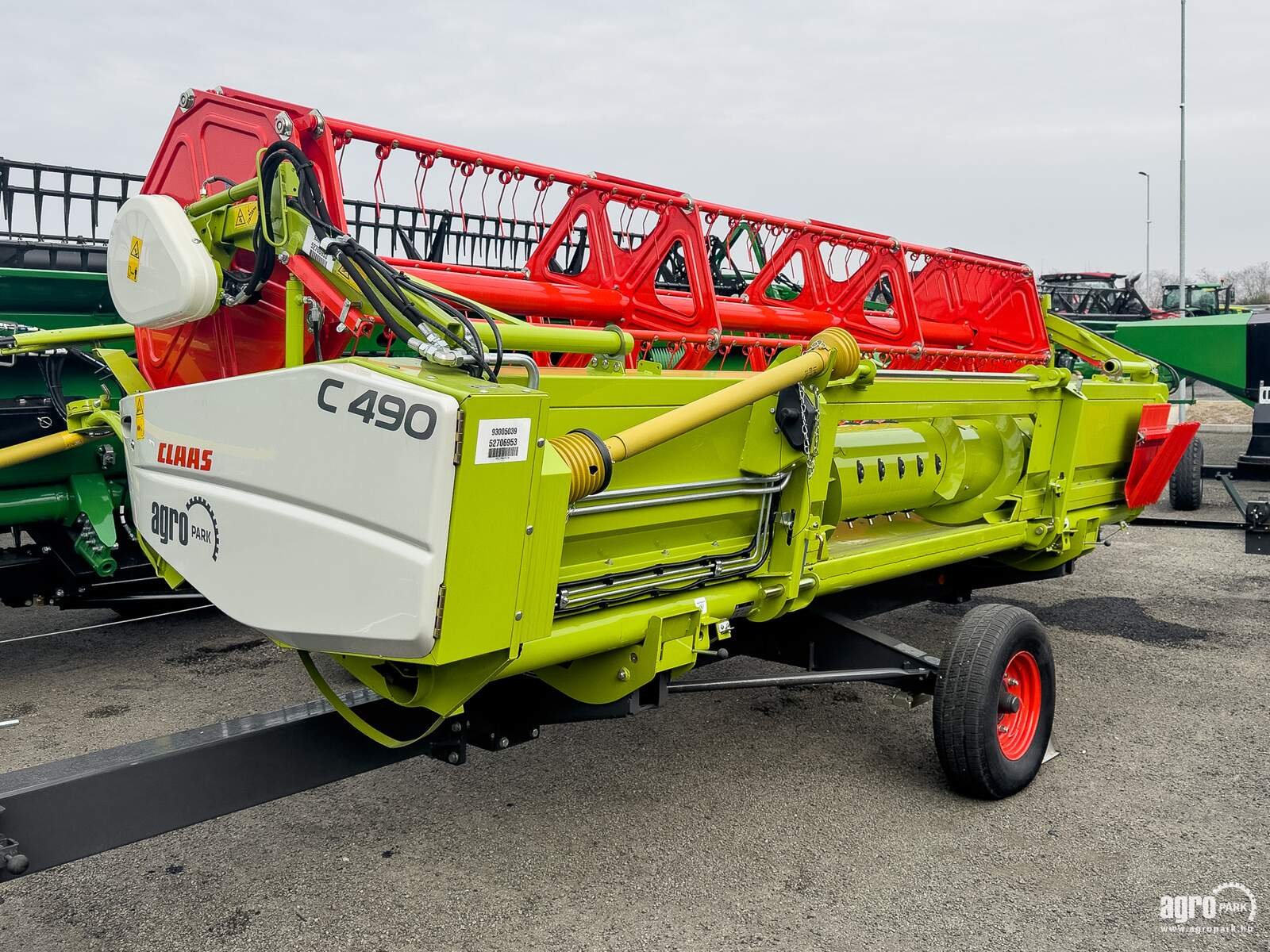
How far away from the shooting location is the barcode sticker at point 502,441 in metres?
2.11

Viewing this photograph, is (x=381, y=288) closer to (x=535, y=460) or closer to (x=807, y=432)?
(x=535, y=460)

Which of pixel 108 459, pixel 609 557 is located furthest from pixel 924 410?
pixel 108 459

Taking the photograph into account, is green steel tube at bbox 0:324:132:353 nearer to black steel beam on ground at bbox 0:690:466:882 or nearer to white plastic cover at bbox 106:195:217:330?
white plastic cover at bbox 106:195:217:330

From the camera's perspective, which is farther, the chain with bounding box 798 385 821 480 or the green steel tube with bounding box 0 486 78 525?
the green steel tube with bounding box 0 486 78 525

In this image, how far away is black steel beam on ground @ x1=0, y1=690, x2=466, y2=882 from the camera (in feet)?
6.77

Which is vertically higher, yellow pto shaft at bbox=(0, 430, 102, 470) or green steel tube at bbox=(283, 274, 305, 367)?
green steel tube at bbox=(283, 274, 305, 367)

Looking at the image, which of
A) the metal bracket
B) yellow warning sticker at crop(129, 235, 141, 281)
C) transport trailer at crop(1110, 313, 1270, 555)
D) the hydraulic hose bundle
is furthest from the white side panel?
transport trailer at crop(1110, 313, 1270, 555)

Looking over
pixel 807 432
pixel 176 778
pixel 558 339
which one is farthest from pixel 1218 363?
pixel 176 778

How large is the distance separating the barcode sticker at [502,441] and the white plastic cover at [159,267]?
1074 mm

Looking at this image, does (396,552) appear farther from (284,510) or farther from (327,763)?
(327,763)

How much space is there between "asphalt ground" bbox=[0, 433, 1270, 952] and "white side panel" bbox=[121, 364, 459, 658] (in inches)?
38.5

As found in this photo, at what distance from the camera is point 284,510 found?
2342 mm

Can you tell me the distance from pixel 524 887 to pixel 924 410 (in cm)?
219

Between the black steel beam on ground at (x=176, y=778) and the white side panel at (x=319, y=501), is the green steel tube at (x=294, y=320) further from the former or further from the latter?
the black steel beam on ground at (x=176, y=778)
